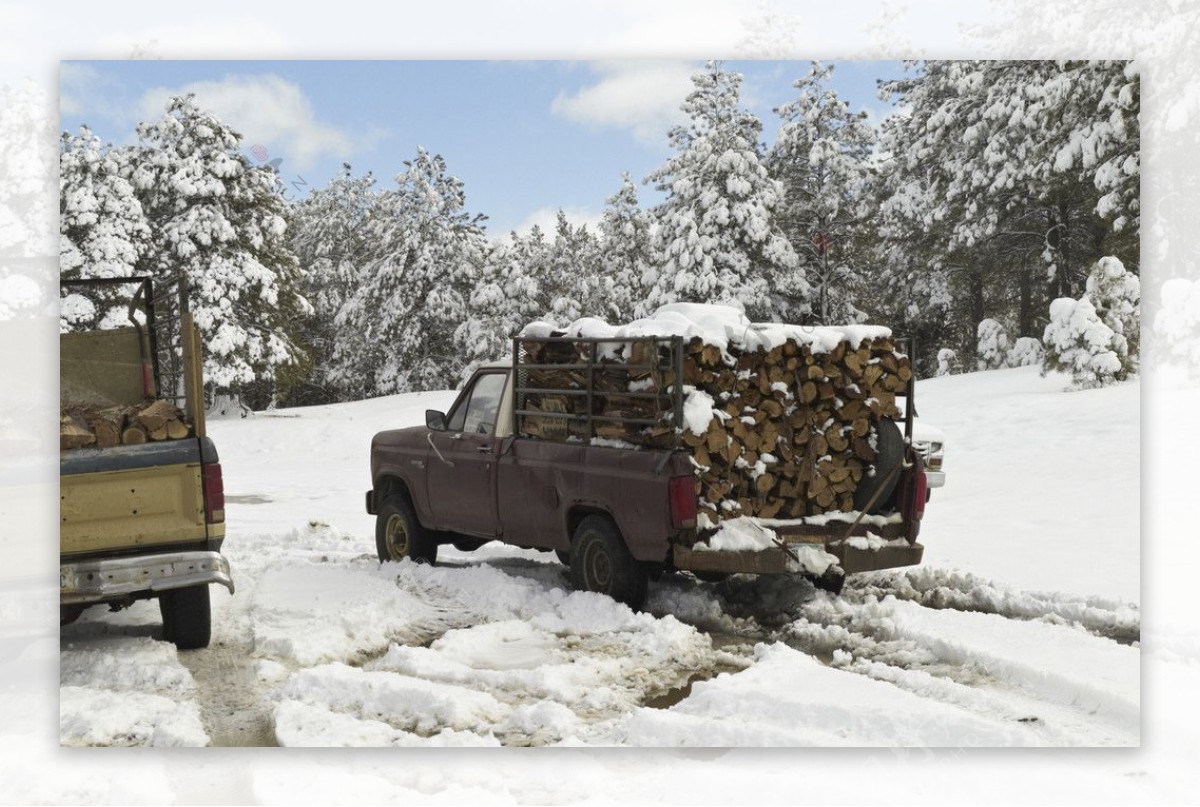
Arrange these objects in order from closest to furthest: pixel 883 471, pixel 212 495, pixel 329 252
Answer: pixel 212 495 → pixel 883 471 → pixel 329 252

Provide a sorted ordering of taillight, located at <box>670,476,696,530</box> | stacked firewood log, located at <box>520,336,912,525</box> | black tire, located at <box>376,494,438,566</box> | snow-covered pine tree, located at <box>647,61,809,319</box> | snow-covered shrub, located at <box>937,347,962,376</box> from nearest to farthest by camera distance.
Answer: taillight, located at <box>670,476,696,530</box> → stacked firewood log, located at <box>520,336,912,525</box> → black tire, located at <box>376,494,438,566</box> → snow-covered shrub, located at <box>937,347,962,376</box> → snow-covered pine tree, located at <box>647,61,809,319</box>

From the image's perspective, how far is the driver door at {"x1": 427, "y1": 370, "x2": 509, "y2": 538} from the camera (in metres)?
8.45

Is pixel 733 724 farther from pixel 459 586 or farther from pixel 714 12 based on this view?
pixel 714 12

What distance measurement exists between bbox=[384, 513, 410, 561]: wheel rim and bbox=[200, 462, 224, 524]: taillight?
2952 mm

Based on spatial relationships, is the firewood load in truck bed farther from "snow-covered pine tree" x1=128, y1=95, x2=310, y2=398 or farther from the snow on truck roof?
"snow-covered pine tree" x1=128, y1=95, x2=310, y2=398

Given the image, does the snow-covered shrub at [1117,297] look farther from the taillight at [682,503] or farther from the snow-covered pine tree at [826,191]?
the taillight at [682,503]

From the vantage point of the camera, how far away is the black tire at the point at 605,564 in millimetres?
7348

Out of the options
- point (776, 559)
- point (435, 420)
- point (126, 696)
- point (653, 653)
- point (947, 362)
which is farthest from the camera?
point (947, 362)

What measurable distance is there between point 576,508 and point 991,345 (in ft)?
16.1

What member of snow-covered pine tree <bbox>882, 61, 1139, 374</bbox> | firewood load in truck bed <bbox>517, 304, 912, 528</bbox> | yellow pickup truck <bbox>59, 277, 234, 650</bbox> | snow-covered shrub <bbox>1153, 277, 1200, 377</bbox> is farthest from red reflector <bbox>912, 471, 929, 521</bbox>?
yellow pickup truck <bbox>59, 277, 234, 650</bbox>

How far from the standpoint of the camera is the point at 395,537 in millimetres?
9414

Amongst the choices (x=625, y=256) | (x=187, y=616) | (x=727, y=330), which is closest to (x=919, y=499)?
(x=727, y=330)

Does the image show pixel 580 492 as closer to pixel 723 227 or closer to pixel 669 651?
pixel 669 651

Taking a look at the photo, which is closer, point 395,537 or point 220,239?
point 395,537
